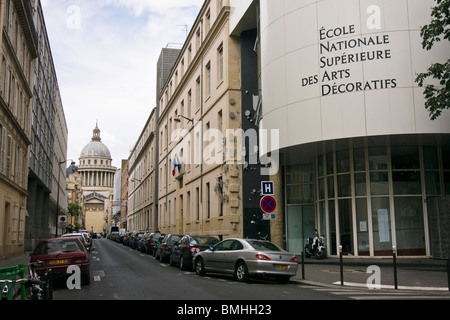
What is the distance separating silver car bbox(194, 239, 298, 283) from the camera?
567 inches

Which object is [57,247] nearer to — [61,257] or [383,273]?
[61,257]

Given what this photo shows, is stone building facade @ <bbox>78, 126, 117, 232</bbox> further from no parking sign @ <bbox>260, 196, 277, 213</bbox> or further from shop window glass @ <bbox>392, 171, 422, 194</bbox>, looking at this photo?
no parking sign @ <bbox>260, 196, 277, 213</bbox>

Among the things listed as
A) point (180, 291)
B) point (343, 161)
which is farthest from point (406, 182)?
point (180, 291)

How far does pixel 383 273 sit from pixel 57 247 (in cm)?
1131

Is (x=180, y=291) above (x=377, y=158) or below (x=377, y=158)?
below

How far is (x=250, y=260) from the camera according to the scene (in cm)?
1467

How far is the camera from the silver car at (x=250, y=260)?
14391mm

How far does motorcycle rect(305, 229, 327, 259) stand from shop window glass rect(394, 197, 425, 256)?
3.46 meters

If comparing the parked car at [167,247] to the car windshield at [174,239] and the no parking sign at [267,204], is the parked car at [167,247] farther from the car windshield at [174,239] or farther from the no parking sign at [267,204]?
the no parking sign at [267,204]

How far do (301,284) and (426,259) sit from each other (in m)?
7.97

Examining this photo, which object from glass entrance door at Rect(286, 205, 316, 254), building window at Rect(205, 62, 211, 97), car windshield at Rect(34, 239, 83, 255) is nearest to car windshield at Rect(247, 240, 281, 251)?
car windshield at Rect(34, 239, 83, 255)

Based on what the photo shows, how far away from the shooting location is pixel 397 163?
2116 centimetres
